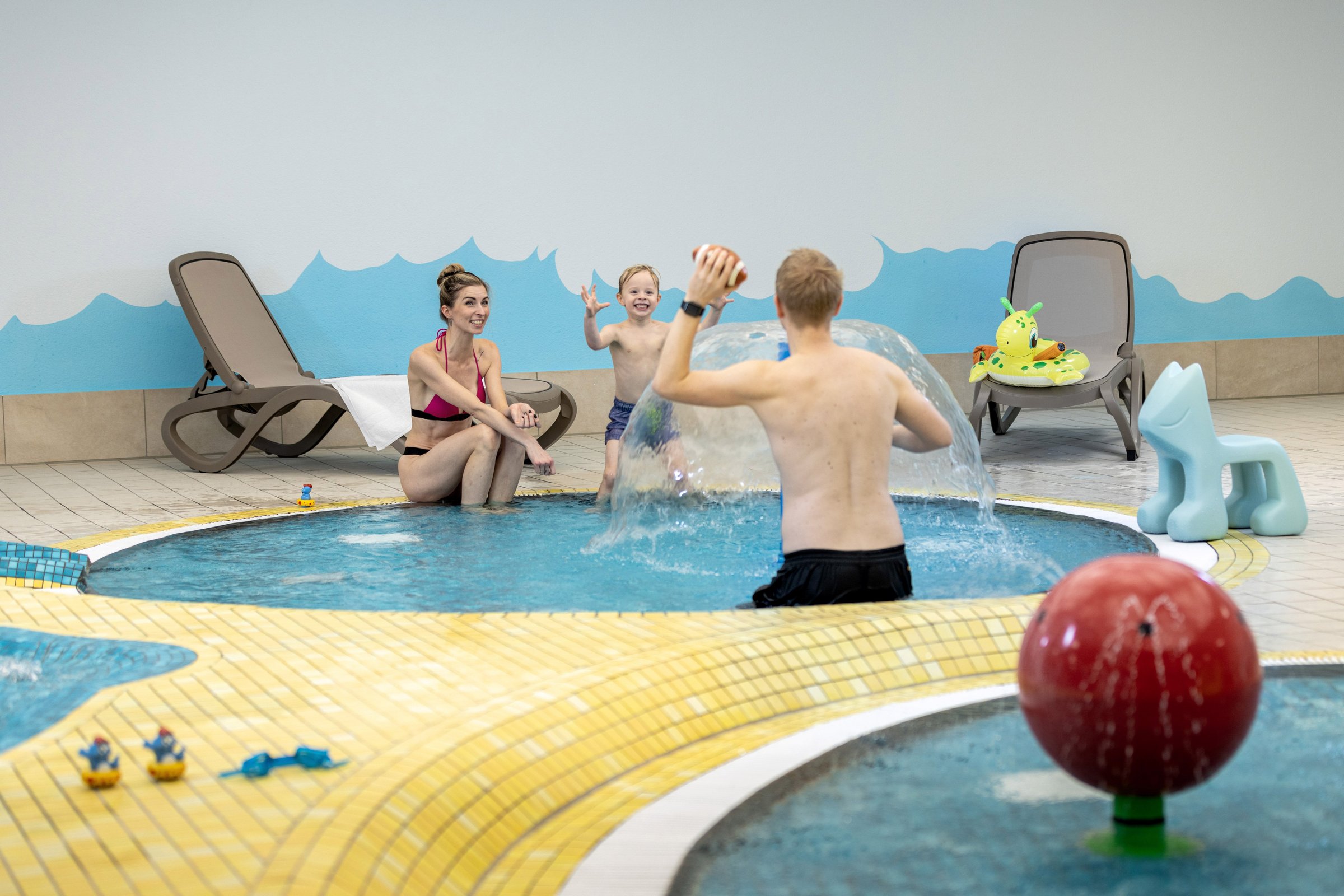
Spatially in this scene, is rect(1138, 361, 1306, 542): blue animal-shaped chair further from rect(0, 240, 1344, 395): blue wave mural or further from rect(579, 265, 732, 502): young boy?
rect(0, 240, 1344, 395): blue wave mural

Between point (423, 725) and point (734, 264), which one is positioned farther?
point (734, 264)

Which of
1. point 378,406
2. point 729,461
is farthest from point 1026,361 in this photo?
point 378,406

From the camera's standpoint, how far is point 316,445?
10.2 metres

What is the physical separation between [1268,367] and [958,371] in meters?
3.32

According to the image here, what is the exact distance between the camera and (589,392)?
11398 mm

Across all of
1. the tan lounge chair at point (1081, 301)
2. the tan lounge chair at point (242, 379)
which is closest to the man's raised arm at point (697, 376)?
the tan lounge chair at point (242, 379)

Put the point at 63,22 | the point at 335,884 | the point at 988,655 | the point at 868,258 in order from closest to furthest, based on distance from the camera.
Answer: the point at 335,884 → the point at 988,655 → the point at 63,22 → the point at 868,258

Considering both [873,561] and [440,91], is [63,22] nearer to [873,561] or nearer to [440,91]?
[440,91]

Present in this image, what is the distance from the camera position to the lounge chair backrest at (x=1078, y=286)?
11078 mm

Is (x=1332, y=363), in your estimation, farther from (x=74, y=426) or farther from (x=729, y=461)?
(x=74, y=426)

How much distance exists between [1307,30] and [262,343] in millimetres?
10283

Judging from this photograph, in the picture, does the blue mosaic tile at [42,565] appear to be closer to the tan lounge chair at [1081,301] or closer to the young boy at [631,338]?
the young boy at [631,338]

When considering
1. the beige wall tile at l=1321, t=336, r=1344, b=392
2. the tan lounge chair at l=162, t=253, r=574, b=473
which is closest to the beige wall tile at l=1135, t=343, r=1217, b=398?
the beige wall tile at l=1321, t=336, r=1344, b=392

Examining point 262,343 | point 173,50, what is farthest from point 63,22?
point 262,343
